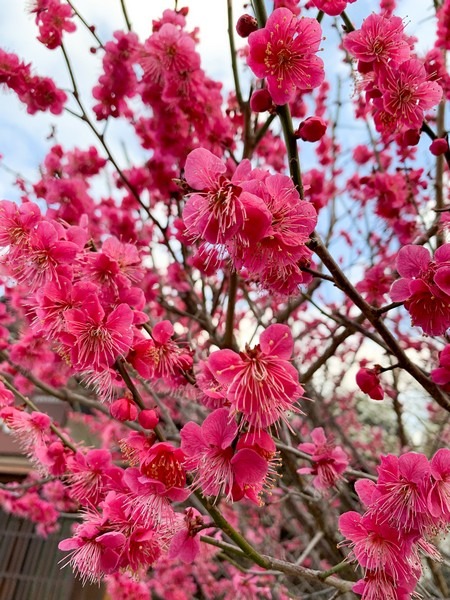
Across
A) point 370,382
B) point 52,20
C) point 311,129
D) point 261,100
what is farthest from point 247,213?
point 52,20

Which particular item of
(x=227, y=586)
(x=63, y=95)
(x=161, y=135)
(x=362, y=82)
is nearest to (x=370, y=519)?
(x=362, y=82)

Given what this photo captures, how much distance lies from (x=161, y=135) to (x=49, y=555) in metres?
5.13

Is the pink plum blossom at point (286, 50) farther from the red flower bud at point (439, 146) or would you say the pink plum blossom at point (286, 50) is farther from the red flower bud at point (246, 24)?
the red flower bud at point (439, 146)

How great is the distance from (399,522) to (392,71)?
128cm

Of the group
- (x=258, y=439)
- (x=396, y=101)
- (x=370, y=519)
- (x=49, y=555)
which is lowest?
(x=49, y=555)

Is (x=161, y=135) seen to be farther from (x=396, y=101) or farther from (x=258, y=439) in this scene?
(x=258, y=439)

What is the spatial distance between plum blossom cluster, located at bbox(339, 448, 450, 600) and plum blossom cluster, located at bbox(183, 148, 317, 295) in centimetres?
55

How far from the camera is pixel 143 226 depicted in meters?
3.70

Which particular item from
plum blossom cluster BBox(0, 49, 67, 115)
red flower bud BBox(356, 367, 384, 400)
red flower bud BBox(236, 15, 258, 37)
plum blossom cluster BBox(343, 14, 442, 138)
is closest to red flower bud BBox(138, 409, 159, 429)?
red flower bud BBox(356, 367, 384, 400)

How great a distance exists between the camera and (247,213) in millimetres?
984

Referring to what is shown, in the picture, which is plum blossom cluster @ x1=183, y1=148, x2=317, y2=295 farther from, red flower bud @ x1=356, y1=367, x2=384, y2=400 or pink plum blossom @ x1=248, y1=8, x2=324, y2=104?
red flower bud @ x1=356, y1=367, x2=384, y2=400

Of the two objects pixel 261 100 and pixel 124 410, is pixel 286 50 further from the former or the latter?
pixel 124 410

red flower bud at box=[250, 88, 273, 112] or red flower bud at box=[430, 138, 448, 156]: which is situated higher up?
red flower bud at box=[430, 138, 448, 156]

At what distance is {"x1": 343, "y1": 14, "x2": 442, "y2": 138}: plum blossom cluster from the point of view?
56.2 inches
